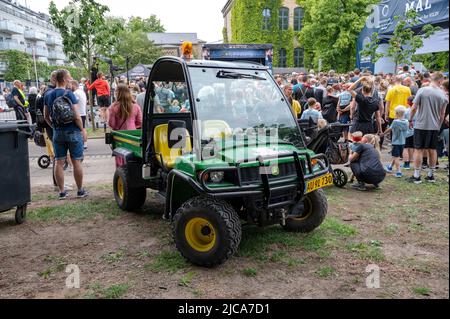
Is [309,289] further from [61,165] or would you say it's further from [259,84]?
[61,165]

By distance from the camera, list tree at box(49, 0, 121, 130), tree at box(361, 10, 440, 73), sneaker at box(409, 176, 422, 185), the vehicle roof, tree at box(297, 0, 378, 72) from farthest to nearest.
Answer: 1. tree at box(297, 0, 378, 72)
2. tree at box(49, 0, 121, 130)
3. tree at box(361, 10, 440, 73)
4. sneaker at box(409, 176, 422, 185)
5. the vehicle roof

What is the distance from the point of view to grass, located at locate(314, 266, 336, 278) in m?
3.84

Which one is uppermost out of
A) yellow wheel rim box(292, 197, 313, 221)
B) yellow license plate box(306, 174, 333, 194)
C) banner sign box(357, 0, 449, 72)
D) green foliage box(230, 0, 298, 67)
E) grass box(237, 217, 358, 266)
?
green foliage box(230, 0, 298, 67)

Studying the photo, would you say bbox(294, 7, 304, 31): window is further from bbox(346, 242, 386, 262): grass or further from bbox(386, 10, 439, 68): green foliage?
bbox(346, 242, 386, 262): grass

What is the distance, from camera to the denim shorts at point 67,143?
6.21 m

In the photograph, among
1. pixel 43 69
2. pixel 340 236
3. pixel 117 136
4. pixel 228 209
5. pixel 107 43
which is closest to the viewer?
pixel 228 209

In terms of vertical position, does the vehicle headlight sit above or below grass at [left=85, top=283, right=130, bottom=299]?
above

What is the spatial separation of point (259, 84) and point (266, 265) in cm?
217

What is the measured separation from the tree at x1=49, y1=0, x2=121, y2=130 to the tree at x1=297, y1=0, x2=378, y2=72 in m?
24.1

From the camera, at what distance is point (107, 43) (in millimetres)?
15016

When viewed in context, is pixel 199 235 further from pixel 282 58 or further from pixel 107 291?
pixel 282 58

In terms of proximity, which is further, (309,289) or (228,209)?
(228,209)

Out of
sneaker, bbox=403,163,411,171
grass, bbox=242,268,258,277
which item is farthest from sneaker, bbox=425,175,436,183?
grass, bbox=242,268,258,277
